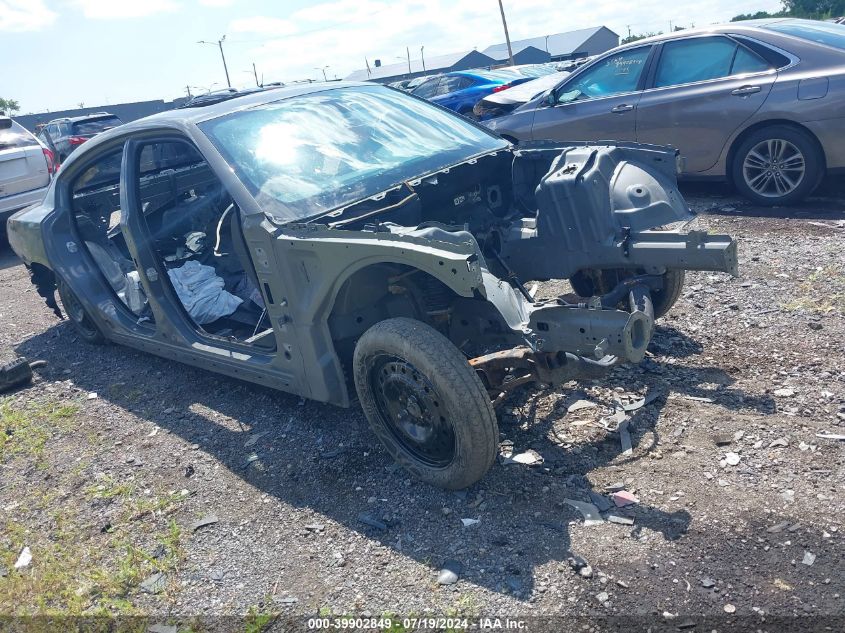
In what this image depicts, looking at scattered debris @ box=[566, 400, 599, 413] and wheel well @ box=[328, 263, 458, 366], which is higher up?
wheel well @ box=[328, 263, 458, 366]

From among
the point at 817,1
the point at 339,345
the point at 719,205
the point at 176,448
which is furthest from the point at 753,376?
the point at 817,1

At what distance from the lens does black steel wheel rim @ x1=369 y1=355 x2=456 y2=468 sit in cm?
312

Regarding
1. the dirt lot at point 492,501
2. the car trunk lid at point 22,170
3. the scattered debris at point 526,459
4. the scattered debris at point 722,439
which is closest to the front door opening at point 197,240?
the dirt lot at point 492,501

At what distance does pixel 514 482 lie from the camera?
3.25m

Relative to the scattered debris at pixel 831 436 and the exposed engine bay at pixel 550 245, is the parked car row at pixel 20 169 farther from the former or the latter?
the scattered debris at pixel 831 436

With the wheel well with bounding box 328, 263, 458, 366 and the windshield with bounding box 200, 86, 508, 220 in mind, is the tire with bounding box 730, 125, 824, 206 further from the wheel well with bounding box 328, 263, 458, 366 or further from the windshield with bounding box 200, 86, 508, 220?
the wheel well with bounding box 328, 263, 458, 366

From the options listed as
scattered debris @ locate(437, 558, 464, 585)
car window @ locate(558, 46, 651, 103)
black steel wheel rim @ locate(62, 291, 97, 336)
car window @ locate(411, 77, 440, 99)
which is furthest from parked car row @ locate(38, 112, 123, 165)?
scattered debris @ locate(437, 558, 464, 585)

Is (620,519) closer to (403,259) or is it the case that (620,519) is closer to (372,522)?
(372,522)

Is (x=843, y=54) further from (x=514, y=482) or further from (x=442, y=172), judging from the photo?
(x=514, y=482)

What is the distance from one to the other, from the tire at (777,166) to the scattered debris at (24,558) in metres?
6.45

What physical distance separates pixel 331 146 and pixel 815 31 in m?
5.16

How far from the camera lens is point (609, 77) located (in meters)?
7.59

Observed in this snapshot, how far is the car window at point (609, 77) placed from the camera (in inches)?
291

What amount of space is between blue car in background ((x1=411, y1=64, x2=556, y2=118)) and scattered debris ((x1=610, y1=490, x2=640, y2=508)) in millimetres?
9035
